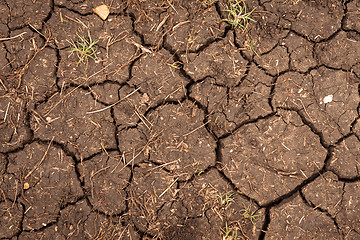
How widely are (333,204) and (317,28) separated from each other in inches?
63.9

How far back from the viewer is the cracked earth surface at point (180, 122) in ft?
8.54

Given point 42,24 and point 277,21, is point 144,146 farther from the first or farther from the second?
point 277,21

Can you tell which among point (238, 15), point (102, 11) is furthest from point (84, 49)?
point (238, 15)

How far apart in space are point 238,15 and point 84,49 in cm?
145

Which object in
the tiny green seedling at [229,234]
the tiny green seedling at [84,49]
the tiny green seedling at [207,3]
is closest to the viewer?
the tiny green seedling at [229,234]

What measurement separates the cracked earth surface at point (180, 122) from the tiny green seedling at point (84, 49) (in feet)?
0.19

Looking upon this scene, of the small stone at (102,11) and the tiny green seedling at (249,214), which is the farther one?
the small stone at (102,11)

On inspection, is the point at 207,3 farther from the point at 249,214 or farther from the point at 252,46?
the point at 249,214

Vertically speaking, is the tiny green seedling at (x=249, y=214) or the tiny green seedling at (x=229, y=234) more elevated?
the tiny green seedling at (x=249, y=214)

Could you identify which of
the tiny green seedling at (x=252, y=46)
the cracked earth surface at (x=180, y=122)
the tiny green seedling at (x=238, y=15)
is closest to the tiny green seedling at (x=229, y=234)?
the cracked earth surface at (x=180, y=122)

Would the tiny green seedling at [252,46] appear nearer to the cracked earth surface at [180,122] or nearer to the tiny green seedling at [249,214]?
the cracked earth surface at [180,122]

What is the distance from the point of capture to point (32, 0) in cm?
278

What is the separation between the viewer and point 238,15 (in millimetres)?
2795

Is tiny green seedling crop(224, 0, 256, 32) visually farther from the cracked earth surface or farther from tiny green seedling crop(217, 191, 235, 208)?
tiny green seedling crop(217, 191, 235, 208)
